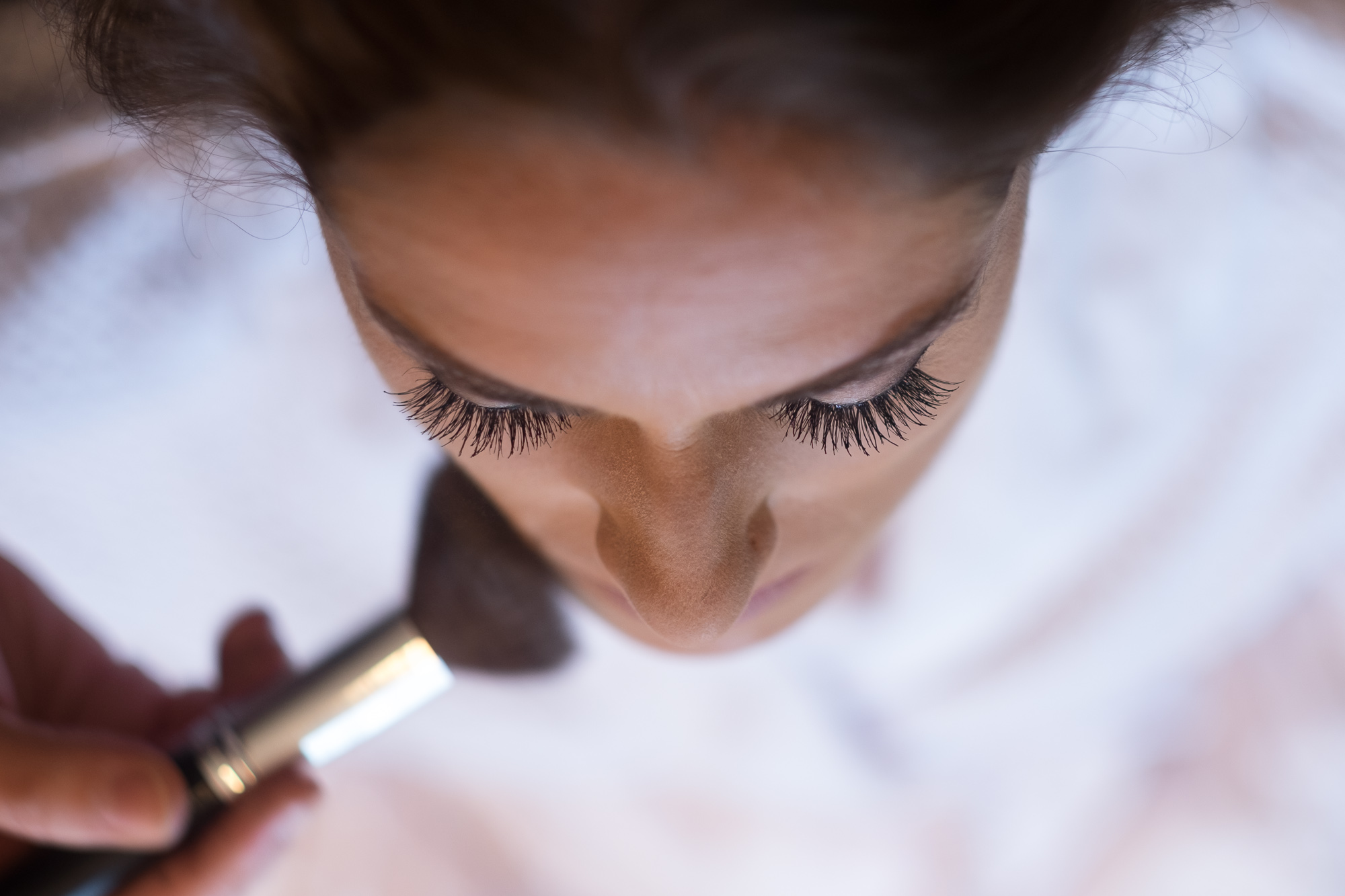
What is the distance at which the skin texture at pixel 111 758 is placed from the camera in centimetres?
36

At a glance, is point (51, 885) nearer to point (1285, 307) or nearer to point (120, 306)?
point (120, 306)

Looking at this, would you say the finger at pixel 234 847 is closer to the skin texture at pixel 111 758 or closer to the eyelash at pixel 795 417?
the skin texture at pixel 111 758

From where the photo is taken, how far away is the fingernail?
356 millimetres

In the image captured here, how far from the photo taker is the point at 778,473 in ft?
0.95

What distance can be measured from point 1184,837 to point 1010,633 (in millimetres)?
166

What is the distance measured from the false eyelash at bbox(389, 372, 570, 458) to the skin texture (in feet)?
0.62

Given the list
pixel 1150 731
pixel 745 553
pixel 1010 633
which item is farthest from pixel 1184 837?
pixel 745 553

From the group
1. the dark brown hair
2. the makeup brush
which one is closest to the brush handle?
the makeup brush

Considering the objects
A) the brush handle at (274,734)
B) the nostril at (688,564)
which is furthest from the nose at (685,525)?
the brush handle at (274,734)

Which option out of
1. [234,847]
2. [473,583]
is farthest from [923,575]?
[234,847]

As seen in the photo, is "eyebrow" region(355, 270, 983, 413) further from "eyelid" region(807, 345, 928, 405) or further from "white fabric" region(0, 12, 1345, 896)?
"white fabric" region(0, 12, 1345, 896)

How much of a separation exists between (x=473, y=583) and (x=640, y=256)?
26cm

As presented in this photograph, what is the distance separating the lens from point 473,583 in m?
0.43

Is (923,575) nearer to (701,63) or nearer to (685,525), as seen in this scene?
(685,525)
